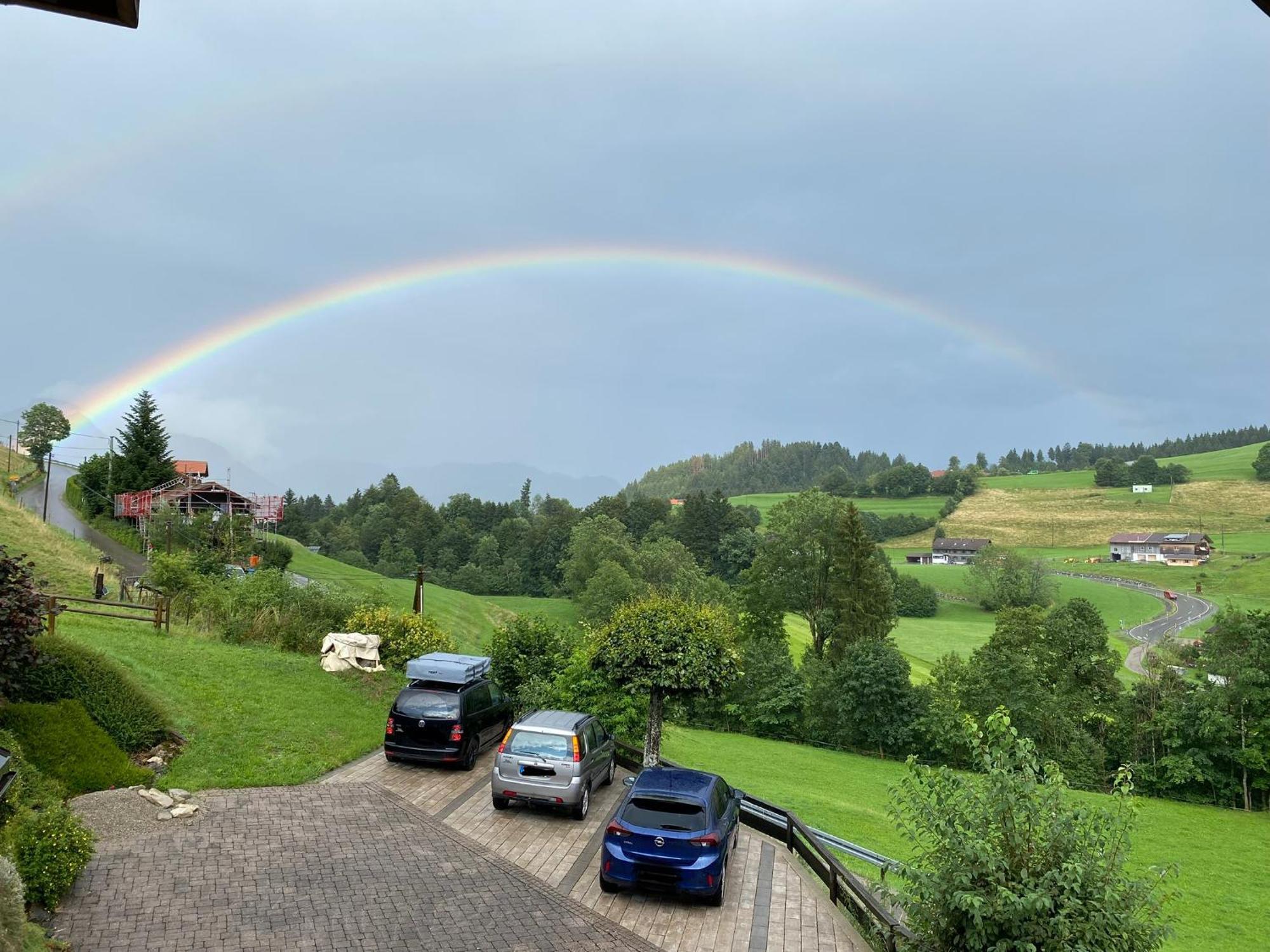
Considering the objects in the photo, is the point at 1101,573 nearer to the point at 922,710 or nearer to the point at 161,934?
the point at 922,710

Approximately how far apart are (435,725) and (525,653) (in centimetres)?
712

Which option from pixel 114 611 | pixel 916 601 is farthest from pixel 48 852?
pixel 916 601

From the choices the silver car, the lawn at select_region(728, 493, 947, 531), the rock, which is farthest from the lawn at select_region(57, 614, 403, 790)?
the lawn at select_region(728, 493, 947, 531)

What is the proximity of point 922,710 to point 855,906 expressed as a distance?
34.5 m

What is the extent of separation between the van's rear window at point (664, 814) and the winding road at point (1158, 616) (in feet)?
213

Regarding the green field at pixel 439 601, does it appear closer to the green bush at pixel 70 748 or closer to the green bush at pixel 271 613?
the green bush at pixel 271 613

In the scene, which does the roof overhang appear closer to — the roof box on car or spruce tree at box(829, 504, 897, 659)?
the roof box on car

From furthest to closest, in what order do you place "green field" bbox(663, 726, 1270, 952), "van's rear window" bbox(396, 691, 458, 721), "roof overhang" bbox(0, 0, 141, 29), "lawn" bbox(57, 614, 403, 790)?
"green field" bbox(663, 726, 1270, 952) < "van's rear window" bbox(396, 691, 458, 721) < "lawn" bbox(57, 614, 403, 790) < "roof overhang" bbox(0, 0, 141, 29)

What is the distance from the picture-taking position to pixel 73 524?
170 feet

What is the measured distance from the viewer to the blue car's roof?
11500 mm

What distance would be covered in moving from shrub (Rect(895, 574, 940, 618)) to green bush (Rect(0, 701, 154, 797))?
307ft

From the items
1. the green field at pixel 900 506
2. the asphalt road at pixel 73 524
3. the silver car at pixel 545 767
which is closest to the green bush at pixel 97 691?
the silver car at pixel 545 767

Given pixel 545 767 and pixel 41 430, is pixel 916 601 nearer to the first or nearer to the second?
pixel 545 767

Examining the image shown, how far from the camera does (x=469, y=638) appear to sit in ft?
204
